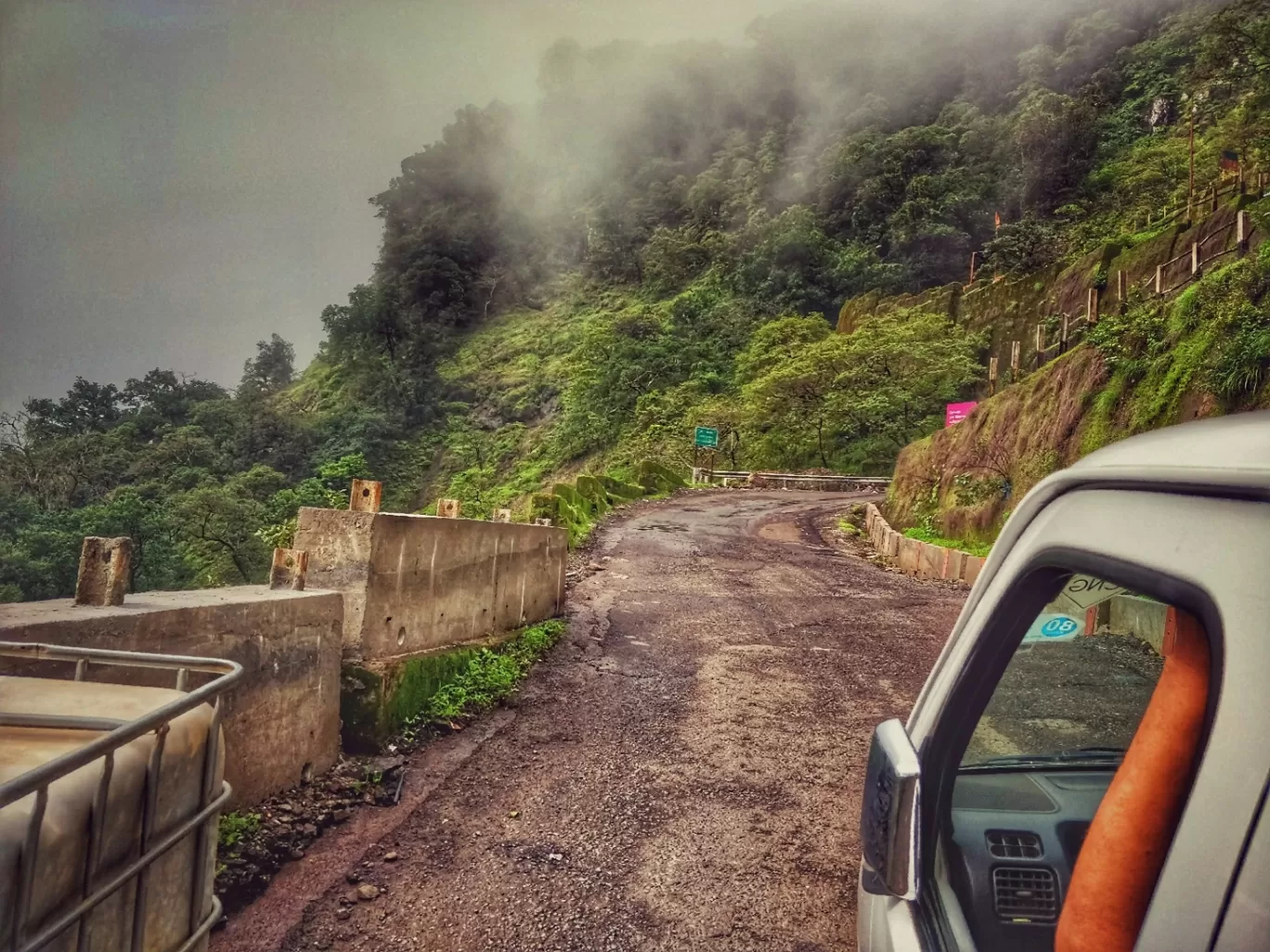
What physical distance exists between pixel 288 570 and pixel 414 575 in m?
0.82

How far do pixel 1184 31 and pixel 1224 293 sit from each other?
42.6m

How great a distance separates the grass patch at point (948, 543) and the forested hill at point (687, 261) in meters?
9.52

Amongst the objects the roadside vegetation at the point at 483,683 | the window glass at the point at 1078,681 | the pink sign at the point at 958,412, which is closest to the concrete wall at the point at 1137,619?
the window glass at the point at 1078,681

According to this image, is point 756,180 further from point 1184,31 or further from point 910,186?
point 1184,31

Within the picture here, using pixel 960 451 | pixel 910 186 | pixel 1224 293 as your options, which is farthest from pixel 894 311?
pixel 1224 293

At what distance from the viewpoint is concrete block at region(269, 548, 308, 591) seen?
3.72m

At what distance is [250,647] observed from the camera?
3150mm

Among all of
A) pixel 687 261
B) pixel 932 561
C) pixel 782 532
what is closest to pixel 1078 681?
pixel 932 561

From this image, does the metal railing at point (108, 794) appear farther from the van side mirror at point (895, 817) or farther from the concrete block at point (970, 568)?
the concrete block at point (970, 568)

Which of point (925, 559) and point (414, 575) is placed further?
point (925, 559)

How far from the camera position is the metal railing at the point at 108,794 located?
0.94 metres

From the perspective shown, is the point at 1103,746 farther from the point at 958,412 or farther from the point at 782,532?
the point at 958,412

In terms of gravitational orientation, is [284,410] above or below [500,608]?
above

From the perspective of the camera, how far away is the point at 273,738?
10.7 ft
